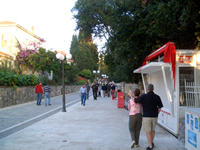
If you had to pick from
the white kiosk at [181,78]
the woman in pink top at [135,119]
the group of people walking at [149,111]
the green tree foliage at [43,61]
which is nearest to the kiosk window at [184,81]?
the white kiosk at [181,78]

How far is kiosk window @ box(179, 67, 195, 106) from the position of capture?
6.38 metres

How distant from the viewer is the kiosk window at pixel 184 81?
6379 mm

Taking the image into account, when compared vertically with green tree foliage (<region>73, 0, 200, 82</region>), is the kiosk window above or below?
below

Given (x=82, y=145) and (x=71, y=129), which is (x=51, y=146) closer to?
(x=82, y=145)

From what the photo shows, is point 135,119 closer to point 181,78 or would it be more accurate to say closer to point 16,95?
point 181,78

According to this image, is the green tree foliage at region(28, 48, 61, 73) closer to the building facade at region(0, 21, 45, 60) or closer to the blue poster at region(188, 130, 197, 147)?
the building facade at region(0, 21, 45, 60)

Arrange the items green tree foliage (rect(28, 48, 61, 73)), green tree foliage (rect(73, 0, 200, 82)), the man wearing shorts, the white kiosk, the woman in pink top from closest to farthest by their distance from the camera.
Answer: the man wearing shorts
the woman in pink top
the white kiosk
green tree foliage (rect(73, 0, 200, 82))
green tree foliage (rect(28, 48, 61, 73))

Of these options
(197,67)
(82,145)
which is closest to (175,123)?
(197,67)

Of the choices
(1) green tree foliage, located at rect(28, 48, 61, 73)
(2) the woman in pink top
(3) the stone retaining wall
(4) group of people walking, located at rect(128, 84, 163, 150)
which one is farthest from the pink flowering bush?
(4) group of people walking, located at rect(128, 84, 163, 150)

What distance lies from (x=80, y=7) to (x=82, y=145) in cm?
1770

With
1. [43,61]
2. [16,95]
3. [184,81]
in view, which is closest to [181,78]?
[184,81]

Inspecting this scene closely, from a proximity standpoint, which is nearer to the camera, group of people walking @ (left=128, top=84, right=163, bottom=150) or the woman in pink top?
group of people walking @ (left=128, top=84, right=163, bottom=150)

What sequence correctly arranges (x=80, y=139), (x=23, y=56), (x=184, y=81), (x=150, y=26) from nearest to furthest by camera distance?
(x=80, y=139)
(x=184, y=81)
(x=150, y=26)
(x=23, y=56)

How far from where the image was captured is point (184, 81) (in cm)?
649
